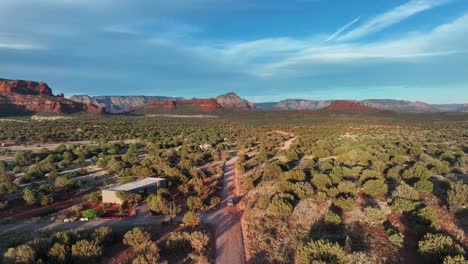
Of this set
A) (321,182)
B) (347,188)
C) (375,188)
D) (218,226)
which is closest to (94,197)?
(218,226)

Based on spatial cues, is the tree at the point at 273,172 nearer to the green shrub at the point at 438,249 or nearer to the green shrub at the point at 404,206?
the green shrub at the point at 404,206

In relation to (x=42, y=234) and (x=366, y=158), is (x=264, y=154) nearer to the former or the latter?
(x=366, y=158)

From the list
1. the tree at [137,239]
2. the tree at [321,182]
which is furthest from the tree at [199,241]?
the tree at [321,182]

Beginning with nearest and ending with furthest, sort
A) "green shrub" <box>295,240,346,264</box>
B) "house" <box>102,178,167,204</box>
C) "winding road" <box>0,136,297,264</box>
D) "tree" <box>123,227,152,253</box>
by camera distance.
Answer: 1. "green shrub" <box>295,240,346,264</box>
2. "winding road" <box>0,136,297,264</box>
3. "tree" <box>123,227,152,253</box>
4. "house" <box>102,178,167,204</box>

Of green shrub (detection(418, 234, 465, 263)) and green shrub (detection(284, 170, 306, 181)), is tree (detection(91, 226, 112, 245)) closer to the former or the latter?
green shrub (detection(284, 170, 306, 181))

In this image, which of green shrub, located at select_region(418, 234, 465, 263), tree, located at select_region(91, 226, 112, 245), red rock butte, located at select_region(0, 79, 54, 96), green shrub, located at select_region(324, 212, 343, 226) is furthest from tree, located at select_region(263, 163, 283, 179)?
red rock butte, located at select_region(0, 79, 54, 96)

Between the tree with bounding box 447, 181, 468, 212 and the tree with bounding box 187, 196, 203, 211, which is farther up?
the tree with bounding box 447, 181, 468, 212

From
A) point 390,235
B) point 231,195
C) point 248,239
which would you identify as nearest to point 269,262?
point 248,239
